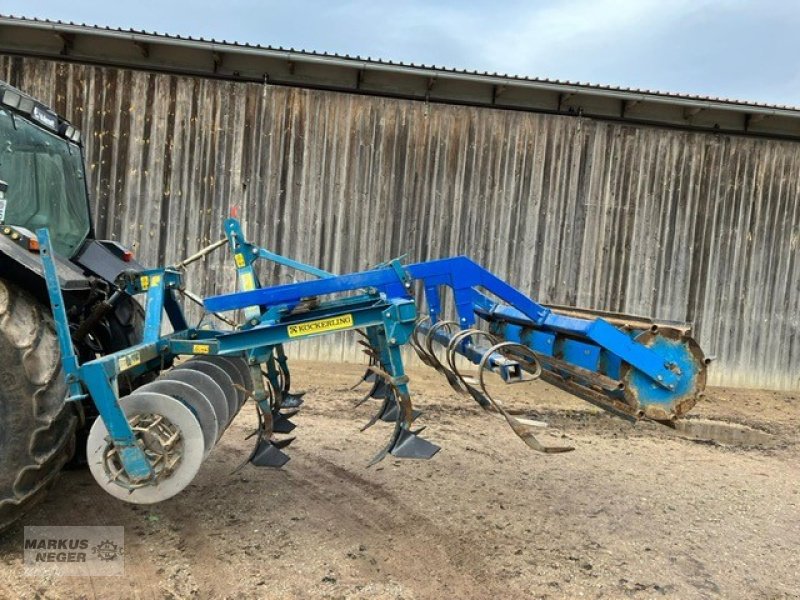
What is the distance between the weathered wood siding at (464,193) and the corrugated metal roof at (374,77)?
0.16 meters

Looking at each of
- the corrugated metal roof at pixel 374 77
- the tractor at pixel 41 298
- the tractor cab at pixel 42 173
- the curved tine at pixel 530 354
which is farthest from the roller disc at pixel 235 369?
the corrugated metal roof at pixel 374 77

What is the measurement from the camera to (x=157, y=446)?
8.78 feet

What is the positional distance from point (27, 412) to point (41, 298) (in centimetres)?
61

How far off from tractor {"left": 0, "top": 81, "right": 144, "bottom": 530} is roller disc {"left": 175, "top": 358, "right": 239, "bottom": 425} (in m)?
0.37

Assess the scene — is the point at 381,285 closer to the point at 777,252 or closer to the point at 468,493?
the point at 468,493

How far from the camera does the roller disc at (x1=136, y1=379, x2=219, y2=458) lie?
279cm

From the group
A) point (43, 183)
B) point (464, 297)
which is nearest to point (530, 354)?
point (464, 297)

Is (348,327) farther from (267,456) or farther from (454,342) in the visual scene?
(267,456)

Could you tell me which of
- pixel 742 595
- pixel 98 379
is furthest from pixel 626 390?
pixel 98 379

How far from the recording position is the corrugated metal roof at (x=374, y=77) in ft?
23.4

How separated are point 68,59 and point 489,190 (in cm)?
557

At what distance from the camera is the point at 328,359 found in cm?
793

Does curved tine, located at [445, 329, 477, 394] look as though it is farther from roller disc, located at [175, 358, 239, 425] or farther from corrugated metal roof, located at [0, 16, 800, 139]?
corrugated metal roof, located at [0, 16, 800, 139]

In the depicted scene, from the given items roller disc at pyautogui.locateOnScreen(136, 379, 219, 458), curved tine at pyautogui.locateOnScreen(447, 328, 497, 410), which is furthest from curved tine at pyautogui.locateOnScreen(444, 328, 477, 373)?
roller disc at pyautogui.locateOnScreen(136, 379, 219, 458)
